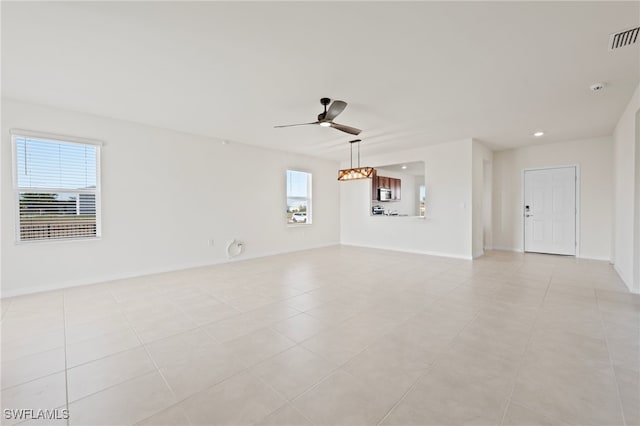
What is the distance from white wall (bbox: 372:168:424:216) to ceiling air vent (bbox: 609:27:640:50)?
641 cm

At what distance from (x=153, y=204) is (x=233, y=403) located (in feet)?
13.8

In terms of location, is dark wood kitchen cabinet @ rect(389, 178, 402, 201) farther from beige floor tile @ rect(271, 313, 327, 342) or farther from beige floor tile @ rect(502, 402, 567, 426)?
beige floor tile @ rect(502, 402, 567, 426)

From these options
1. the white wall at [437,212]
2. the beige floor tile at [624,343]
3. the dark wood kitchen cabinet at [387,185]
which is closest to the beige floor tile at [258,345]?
the beige floor tile at [624,343]

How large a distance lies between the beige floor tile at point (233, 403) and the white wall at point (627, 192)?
16.3 ft

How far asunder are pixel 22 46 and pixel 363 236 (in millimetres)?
7228

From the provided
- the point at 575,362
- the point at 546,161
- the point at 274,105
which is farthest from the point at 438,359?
the point at 546,161

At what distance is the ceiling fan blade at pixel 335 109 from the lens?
10.5ft

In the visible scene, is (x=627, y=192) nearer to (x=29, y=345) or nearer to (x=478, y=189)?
(x=478, y=189)

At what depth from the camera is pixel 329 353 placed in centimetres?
218

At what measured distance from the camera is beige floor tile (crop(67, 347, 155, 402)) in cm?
178

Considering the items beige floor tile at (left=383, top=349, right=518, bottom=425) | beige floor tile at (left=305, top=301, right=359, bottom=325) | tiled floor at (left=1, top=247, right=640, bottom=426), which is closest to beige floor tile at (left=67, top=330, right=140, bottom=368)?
tiled floor at (left=1, top=247, right=640, bottom=426)

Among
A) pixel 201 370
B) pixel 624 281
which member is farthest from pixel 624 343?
pixel 201 370

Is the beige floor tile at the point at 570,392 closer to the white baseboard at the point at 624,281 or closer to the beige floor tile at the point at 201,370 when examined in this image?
the beige floor tile at the point at 201,370

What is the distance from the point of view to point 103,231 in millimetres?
4297
